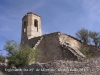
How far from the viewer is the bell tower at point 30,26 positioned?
2467 cm

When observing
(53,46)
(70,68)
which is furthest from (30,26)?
(70,68)

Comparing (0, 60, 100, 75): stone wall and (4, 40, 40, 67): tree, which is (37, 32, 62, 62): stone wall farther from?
(0, 60, 100, 75): stone wall

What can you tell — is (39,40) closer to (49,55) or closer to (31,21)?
(49,55)

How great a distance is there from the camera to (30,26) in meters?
25.2

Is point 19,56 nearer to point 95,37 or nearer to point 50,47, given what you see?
point 50,47

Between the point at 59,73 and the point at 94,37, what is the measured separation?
51.8ft

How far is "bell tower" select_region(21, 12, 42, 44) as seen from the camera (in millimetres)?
24672

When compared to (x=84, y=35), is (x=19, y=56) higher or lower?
lower

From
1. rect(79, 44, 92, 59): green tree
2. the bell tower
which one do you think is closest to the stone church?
the bell tower

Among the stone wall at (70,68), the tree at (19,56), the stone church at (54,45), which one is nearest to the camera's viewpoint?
the stone wall at (70,68)

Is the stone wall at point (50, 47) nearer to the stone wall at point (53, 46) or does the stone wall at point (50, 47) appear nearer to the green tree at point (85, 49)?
the stone wall at point (53, 46)

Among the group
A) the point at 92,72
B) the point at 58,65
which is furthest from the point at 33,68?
the point at 92,72

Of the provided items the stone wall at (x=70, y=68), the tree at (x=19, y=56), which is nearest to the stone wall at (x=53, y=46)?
the tree at (x=19, y=56)

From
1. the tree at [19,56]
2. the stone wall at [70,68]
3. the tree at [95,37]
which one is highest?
the tree at [95,37]
